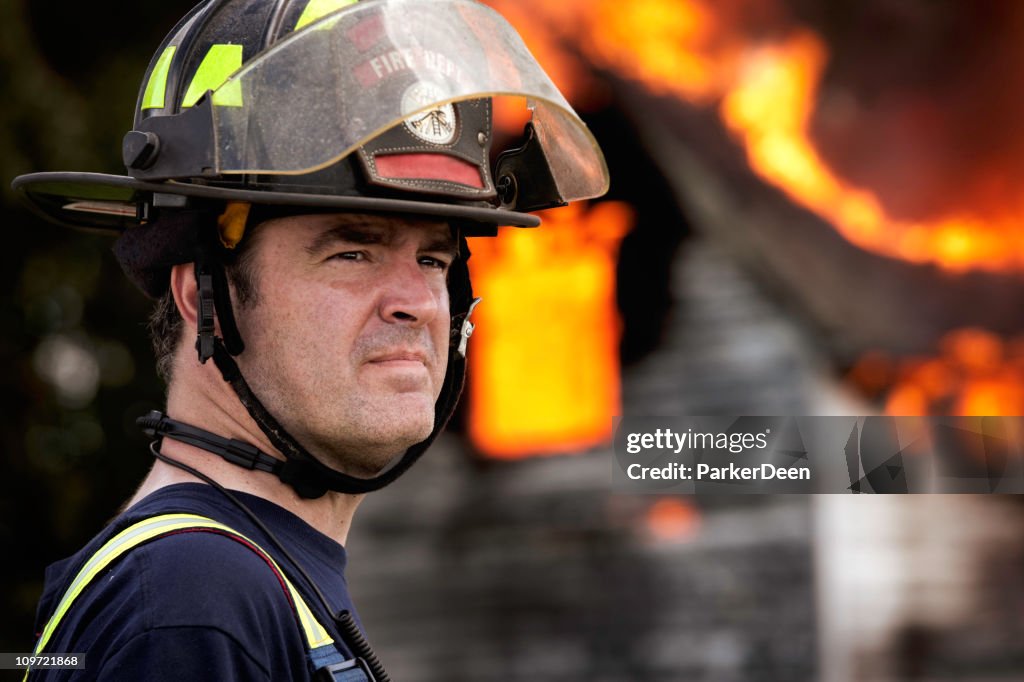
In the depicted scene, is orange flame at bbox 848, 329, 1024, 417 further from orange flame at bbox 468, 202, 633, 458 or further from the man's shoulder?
the man's shoulder

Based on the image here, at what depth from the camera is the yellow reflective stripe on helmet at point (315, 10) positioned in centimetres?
243

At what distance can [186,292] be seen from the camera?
245 cm

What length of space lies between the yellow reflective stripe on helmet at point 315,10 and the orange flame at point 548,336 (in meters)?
5.09

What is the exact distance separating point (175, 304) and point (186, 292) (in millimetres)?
79

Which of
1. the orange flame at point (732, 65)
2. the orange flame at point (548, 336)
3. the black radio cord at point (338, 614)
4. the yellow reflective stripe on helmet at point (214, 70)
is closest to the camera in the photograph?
the black radio cord at point (338, 614)

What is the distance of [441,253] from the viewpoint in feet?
8.13

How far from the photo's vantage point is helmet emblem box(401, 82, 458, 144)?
224 cm

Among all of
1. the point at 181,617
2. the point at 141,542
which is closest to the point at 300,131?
the point at 141,542

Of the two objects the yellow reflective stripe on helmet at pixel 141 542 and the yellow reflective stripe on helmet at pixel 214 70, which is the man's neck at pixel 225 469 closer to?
the yellow reflective stripe on helmet at pixel 141 542

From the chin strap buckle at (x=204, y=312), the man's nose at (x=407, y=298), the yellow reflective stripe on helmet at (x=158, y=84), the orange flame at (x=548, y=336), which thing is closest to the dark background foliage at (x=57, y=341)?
the orange flame at (x=548, y=336)

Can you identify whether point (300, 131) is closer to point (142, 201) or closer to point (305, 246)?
point (305, 246)

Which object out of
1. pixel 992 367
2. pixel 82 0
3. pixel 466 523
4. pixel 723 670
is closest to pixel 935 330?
pixel 992 367

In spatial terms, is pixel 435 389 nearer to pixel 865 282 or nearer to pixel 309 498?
Result: pixel 309 498

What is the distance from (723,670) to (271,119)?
5475mm
